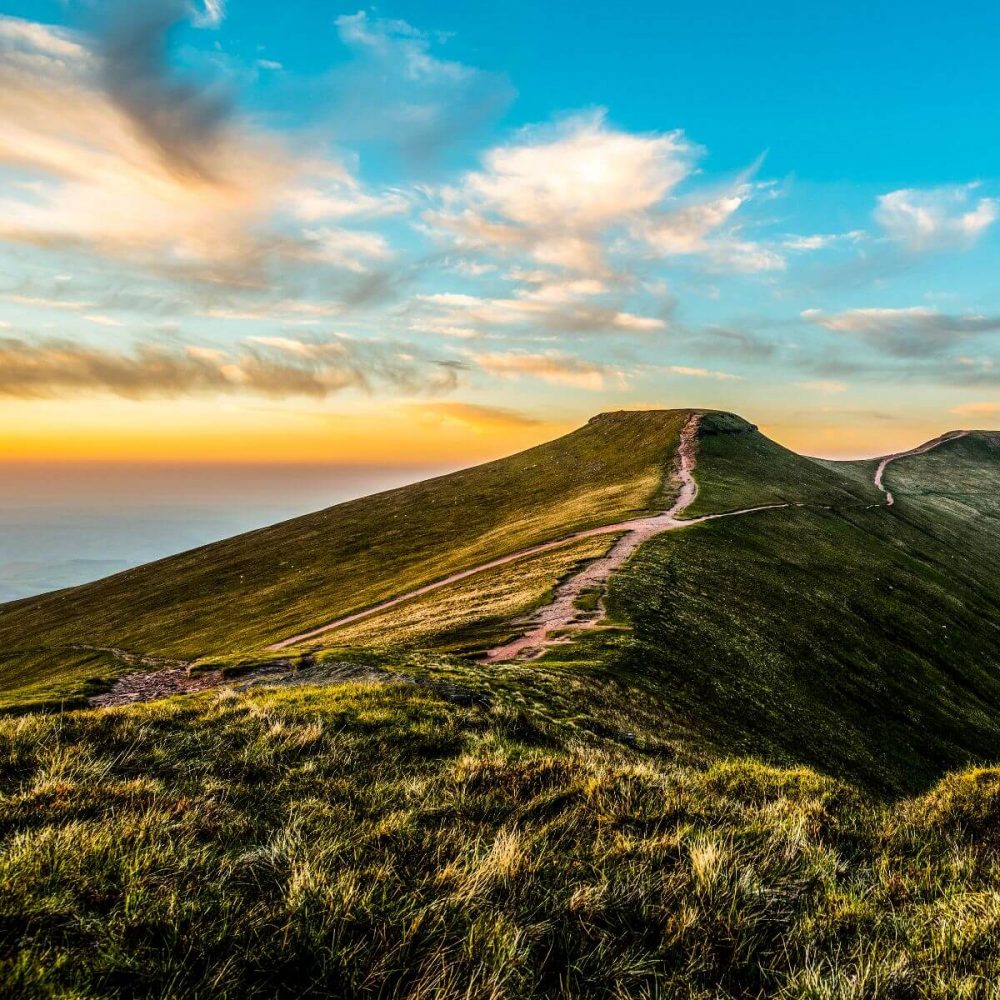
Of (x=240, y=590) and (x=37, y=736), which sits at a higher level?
(x=37, y=736)

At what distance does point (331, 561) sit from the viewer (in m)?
99.9

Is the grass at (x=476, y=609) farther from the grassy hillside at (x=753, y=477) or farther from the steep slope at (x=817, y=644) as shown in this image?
the grassy hillside at (x=753, y=477)

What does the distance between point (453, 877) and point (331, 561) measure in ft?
322

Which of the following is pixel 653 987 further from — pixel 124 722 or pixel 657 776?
pixel 124 722

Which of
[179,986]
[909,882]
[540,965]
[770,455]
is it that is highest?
[770,455]

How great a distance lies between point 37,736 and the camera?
34.3 feet

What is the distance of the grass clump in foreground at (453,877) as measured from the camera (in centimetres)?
514

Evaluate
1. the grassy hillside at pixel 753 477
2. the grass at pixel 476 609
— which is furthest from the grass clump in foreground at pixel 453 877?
the grassy hillside at pixel 753 477

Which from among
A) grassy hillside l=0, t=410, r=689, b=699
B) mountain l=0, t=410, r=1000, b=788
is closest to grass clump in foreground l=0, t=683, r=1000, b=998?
mountain l=0, t=410, r=1000, b=788

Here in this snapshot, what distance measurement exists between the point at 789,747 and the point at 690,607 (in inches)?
569

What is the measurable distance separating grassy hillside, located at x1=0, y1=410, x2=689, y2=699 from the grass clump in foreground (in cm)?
2575

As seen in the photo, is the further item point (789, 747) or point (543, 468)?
point (543, 468)

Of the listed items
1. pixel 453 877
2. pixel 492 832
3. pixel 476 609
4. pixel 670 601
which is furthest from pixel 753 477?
pixel 453 877

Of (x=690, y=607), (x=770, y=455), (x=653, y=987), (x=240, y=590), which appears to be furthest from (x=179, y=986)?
(x=770, y=455)
